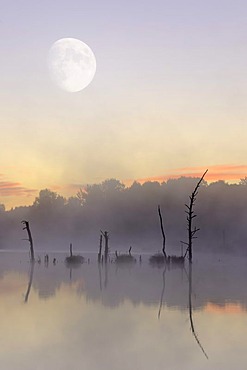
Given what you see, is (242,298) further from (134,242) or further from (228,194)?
(134,242)

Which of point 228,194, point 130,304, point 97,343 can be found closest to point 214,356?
point 97,343

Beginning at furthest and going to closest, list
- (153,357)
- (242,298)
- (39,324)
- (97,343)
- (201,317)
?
(242,298), (201,317), (39,324), (97,343), (153,357)

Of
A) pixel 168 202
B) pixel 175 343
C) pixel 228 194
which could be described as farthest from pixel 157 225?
pixel 175 343

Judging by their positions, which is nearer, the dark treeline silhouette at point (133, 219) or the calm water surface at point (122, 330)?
the calm water surface at point (122, 330)

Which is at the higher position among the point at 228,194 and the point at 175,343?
the point at 228,194

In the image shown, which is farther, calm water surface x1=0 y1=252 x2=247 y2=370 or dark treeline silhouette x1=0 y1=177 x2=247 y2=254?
dark treeline silhouette x1=0 y1=177 x2=247 y2=254

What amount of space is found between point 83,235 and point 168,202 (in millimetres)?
28202

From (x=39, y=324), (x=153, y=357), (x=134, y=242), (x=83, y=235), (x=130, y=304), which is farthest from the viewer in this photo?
(x=83, y=235)

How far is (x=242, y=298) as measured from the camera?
22703 millimetres

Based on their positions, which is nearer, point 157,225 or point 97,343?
point 97,343

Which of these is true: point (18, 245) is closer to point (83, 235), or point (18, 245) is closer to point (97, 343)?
point (83, 235)

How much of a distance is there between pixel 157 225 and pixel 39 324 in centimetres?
10827

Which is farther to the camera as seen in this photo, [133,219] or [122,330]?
[133,219]

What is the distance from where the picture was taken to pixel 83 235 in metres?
141
